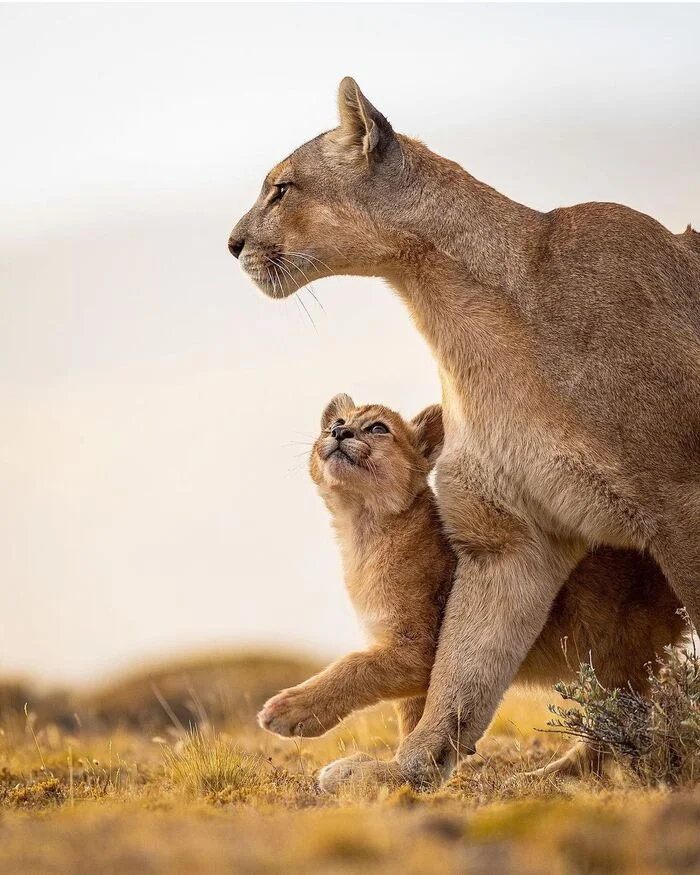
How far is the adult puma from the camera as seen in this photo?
17.1ft

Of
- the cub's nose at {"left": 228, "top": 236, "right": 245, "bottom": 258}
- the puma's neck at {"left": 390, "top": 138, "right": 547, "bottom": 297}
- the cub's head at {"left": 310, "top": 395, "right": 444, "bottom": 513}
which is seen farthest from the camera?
the cub's head at {"left": 310, "top": 395, "right": 444, "bottom": 513}

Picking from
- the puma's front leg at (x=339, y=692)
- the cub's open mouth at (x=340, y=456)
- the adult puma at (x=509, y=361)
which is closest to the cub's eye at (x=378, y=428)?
the cub's open mouth at (x=340, y=456)

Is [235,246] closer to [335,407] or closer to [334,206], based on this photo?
[334,206]

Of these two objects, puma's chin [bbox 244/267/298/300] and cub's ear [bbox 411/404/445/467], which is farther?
cub's ear [bbox 411/404/445/467]

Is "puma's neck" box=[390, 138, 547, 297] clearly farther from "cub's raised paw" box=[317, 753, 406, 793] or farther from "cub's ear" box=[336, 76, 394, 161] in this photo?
"cub's raised paw" box=[317, 753, 406, 793]

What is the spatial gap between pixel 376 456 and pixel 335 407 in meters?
0.83

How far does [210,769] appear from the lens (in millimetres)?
5652

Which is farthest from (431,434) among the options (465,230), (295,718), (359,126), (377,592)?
(295,718)

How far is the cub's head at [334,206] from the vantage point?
596 centimetres

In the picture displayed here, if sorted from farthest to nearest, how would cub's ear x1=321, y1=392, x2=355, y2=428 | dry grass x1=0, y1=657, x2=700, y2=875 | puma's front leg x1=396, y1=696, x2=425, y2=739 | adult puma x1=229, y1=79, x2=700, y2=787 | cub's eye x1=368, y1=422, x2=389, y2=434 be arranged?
cub's ear x1=321, y1=392, x2=355, y2=428
cub's eye x1=368, y1=422, x2=389, y2=434
puma's front leg x1=396, y1=696, x2=425, y2=739
adult puma x1=229, y1=79, x2=700, y2=787
dry grass x1=0, y1=657, x2=700, y2=875

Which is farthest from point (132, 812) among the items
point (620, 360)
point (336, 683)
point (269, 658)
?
point (269, 658)

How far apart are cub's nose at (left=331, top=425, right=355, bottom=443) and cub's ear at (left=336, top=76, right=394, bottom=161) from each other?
1509mm

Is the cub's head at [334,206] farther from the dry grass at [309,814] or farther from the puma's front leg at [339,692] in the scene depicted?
the dry grass at [309,814]

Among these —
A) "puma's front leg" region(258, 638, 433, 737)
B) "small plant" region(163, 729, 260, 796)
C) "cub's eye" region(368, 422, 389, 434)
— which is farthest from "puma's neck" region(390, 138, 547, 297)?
"small plant" region(163, 729, 260, 796)
